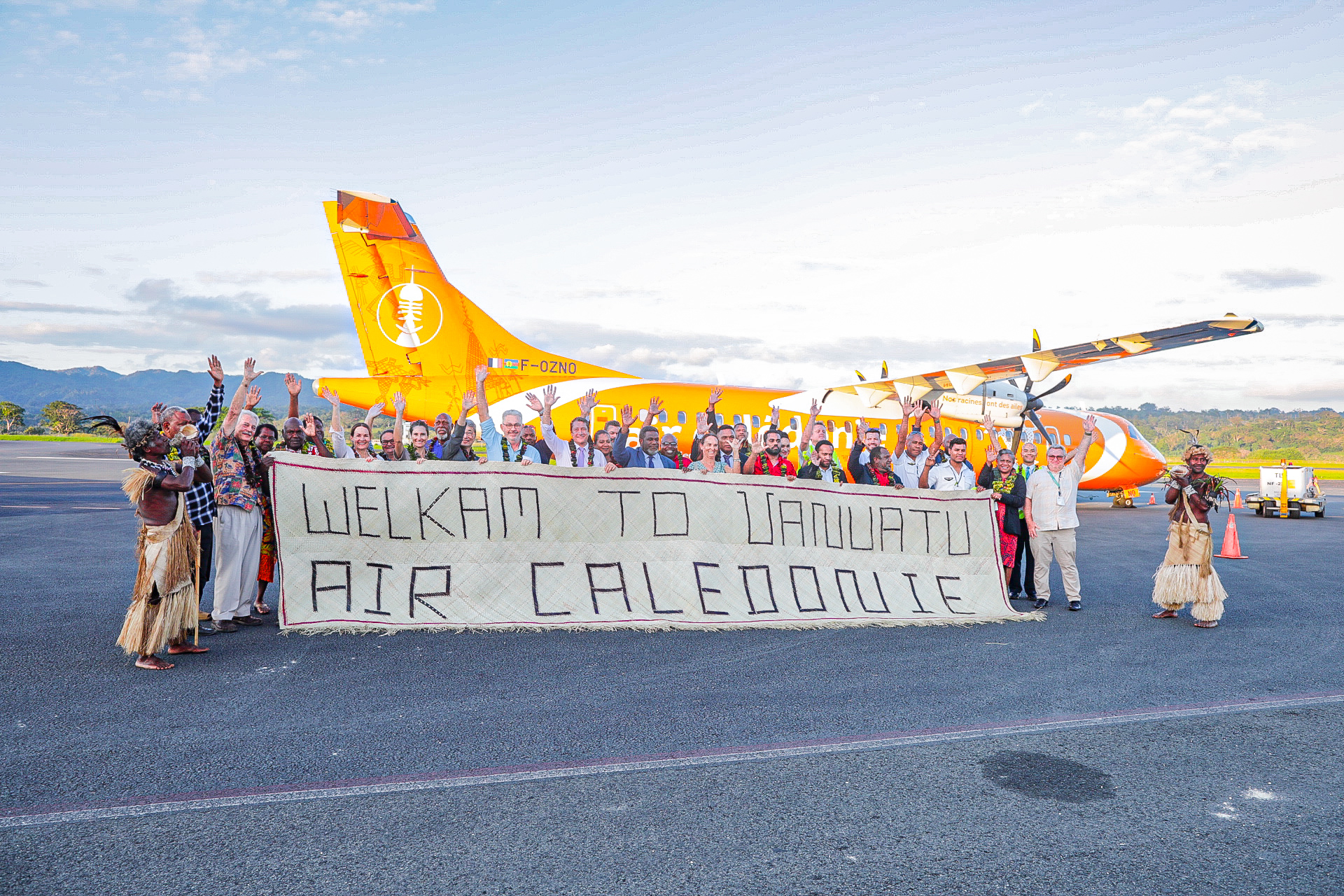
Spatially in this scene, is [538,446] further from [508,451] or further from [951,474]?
[951,474]

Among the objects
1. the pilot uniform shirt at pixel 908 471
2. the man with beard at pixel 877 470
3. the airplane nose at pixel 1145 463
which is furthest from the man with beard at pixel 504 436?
the airplane nose at pixel 1145 463

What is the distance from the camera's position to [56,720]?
4.96 m

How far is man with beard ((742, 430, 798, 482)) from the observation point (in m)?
9.23

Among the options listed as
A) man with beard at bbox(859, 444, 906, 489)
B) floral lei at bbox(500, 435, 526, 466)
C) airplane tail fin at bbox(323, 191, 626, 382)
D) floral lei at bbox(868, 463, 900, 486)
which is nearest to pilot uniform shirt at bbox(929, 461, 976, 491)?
man with beard at bbox(859, 444, 906, 489)

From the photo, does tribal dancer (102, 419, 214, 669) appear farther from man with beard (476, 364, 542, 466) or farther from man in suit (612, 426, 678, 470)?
man in suit (612, 426, 678, 470)

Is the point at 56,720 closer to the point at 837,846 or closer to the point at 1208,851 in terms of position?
the point at 837,846

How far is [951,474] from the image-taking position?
9812mm

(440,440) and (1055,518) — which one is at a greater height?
(440,440)

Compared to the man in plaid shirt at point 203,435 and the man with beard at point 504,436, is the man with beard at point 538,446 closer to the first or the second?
the man with beard at point 504,436

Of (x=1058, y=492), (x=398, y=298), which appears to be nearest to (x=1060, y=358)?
(x=1058, y=492)

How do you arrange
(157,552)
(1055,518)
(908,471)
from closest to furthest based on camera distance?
1. (157,552)
2. (1055,518)
3. (908,471)

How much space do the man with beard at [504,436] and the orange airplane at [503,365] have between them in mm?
5788

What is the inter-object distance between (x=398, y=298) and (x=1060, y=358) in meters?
14.5

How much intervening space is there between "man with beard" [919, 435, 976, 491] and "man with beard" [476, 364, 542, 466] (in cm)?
478
